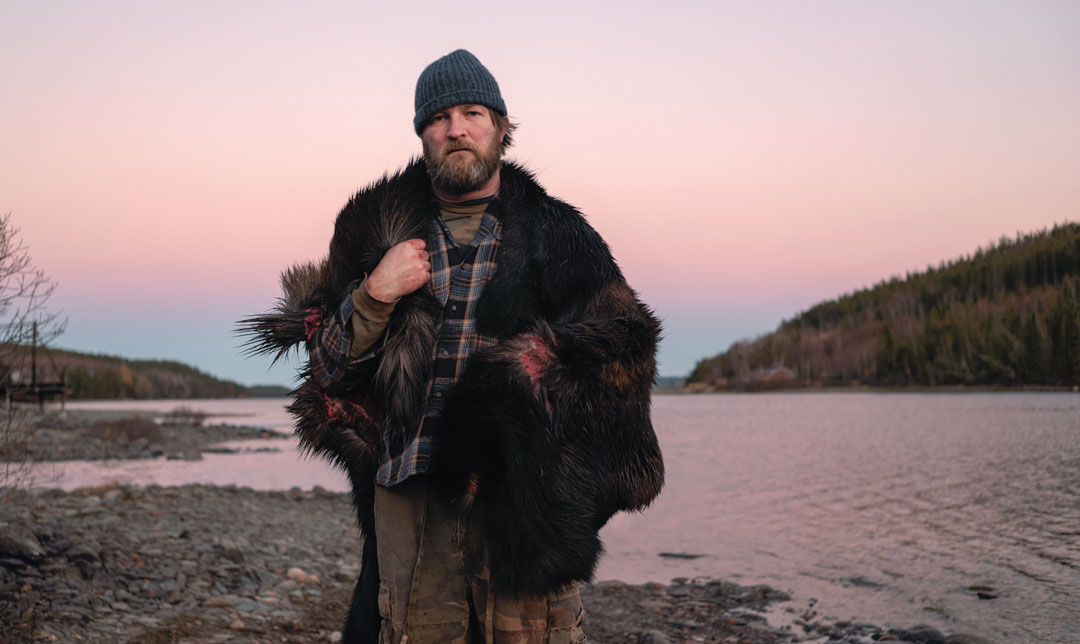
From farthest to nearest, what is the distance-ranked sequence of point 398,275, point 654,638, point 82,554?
1. point 654,638
2. point 82,554
3. point 398,275

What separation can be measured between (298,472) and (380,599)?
65.7ft

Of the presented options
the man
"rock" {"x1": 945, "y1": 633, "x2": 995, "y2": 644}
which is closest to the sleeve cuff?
the man

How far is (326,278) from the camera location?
3221 mm

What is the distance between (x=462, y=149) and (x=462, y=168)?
0.08 metres

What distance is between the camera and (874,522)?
13875 millimetres

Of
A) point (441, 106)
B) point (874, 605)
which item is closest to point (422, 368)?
point (441, 106)

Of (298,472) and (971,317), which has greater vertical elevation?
(971,317)

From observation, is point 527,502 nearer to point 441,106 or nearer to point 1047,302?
point 441,106

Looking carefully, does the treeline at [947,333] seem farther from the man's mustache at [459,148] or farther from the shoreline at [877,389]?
the man's mustache at [459,148]

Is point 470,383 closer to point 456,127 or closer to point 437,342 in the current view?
→ point 437,342

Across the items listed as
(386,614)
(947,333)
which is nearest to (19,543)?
(386,614)

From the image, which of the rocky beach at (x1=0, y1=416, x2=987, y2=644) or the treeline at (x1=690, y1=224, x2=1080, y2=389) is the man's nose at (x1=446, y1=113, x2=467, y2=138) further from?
the treeline at (x1=690, y1=224, x2=1080, y2=389)

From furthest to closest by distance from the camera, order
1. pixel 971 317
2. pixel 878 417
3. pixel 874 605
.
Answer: pixel 971 317
pixel 878 417
pixel 874 605

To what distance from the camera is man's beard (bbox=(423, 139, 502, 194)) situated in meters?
3.02
